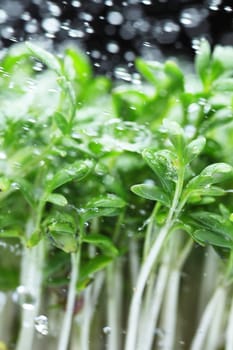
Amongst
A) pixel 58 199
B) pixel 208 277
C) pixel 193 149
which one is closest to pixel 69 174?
pixel 58 199

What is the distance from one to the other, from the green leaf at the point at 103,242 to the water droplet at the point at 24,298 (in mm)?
110

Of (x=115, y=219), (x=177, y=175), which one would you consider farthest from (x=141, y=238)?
(x=177, y=175)

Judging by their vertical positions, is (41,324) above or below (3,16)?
below

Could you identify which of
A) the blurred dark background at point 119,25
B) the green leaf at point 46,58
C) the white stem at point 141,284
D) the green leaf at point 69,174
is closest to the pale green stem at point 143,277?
the white stem at point 141,284

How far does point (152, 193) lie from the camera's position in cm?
62

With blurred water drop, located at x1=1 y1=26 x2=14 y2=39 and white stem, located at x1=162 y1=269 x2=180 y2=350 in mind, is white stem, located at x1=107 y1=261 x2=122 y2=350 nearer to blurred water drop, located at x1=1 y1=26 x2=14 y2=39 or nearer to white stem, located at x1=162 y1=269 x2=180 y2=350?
white stem, located at x1=162 y1=269 x2=180 y2=350

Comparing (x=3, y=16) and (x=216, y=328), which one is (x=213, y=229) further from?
(x=3, y=16)

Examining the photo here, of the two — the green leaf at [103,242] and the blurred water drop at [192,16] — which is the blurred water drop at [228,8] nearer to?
the blurred water drop at [192,16]

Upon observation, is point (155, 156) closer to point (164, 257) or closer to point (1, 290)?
point (164, 257)

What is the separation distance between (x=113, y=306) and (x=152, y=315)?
0.06 m

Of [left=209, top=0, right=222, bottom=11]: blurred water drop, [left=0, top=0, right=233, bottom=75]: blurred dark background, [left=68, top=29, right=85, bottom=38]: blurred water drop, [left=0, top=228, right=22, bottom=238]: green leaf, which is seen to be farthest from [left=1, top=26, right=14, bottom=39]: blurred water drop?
[left=0, top=228, right=22, bottom=238]: green leaf

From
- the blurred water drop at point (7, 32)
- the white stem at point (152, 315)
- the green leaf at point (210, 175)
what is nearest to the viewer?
the green leaf at point (210, 175)

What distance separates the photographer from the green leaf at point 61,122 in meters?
0.65

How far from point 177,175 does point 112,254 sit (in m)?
0.14
